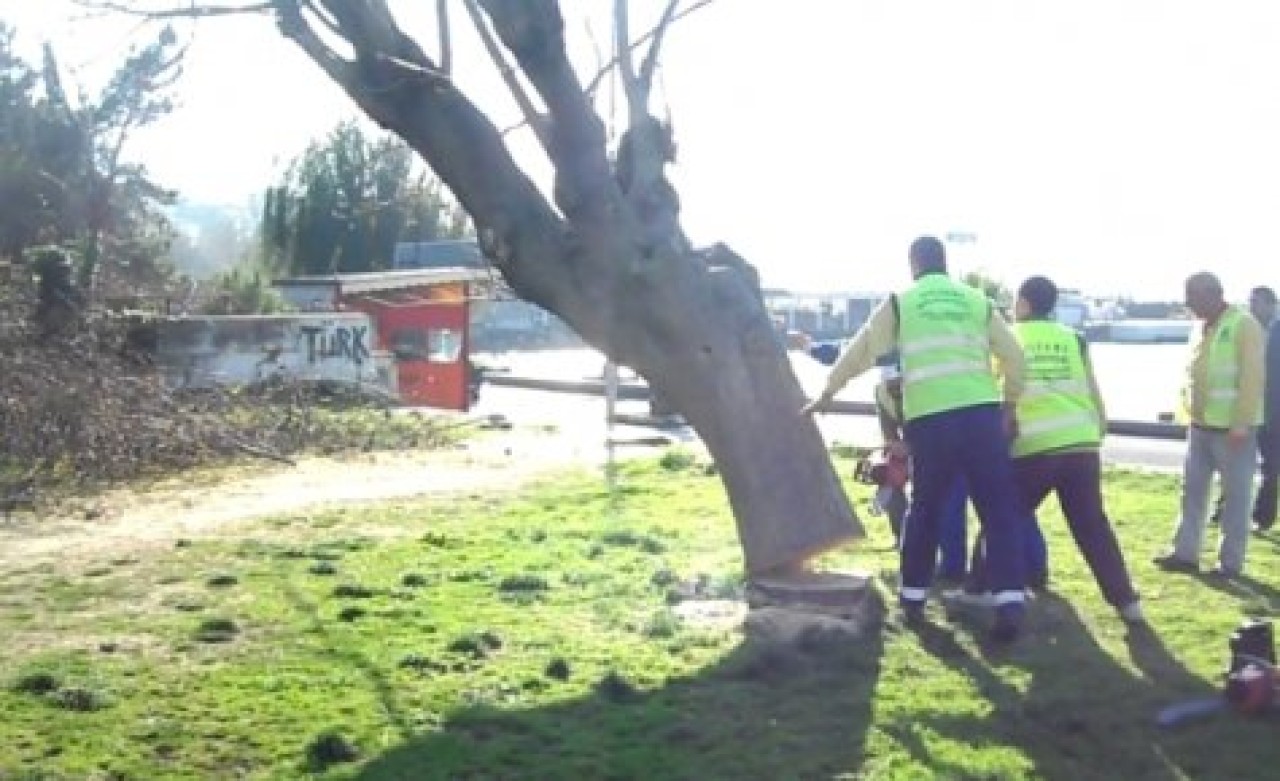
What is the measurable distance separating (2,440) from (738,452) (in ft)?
28.2

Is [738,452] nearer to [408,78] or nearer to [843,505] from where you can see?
[843,505]

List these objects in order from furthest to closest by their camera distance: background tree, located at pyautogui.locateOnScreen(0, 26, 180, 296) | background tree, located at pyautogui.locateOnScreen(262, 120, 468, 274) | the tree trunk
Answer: background tree, located at pyautogui.locateOnScreen(262, 120, 468, 274) → background tree, located at pyautogui.locateOnScreen(0, 26, 180, 296) → the tree trunk

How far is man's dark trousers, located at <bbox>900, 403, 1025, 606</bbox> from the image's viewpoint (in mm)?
7289

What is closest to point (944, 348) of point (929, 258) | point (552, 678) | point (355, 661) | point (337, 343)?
point (929, 258)

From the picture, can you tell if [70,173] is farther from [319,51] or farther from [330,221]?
[319,51]

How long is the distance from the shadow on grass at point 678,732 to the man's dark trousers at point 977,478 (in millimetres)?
933

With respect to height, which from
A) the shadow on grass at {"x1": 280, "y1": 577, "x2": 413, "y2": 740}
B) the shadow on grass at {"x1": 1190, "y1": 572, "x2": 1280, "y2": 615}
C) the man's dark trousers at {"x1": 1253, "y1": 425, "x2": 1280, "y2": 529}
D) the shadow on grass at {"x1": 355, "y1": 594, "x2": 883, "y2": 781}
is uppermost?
the man's dark trousers at {"x1": 1253, "y1": 425, "x2": 1280, "y2": 529}

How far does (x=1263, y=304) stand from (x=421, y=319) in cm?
1913

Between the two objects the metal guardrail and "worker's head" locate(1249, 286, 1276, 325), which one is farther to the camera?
A: the metal guardrail

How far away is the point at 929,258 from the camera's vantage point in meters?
7.61

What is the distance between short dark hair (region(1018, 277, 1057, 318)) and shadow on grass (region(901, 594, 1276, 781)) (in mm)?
1736

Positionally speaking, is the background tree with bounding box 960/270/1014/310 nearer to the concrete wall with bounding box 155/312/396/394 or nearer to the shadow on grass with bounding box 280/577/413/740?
the shadow on grass with bounding box 280/577/413/740

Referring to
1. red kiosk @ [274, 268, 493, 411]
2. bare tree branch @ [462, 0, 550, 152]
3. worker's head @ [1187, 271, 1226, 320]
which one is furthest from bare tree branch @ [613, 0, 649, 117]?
red kiosk @ [274, 268, 493, 411]

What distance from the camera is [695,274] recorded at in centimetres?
795
